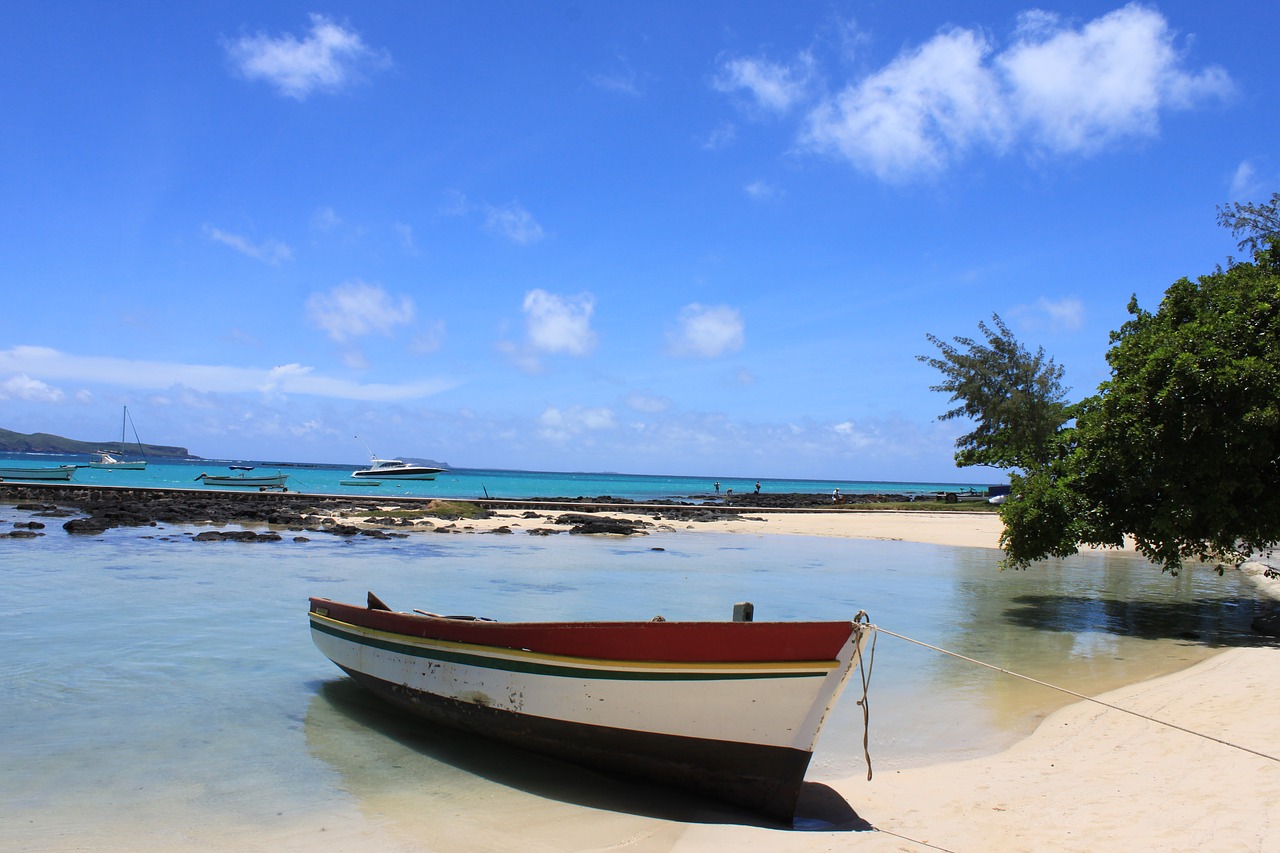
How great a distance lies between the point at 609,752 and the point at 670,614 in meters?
8.98

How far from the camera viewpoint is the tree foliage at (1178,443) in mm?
11406

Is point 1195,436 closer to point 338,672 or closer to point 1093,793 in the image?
point 1093,793

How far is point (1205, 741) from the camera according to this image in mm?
7234

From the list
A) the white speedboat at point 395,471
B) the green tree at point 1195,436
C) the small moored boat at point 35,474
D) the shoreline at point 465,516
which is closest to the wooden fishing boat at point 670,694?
the green tree at point 1195,436

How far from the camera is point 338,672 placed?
10.5 m

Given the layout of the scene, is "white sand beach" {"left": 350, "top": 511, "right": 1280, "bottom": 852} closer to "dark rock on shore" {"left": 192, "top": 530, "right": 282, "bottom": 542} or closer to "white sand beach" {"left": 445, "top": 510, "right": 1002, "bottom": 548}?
"white sand beach" {"left": 445, "top": 510, "right": 1002, "bottom": 548}

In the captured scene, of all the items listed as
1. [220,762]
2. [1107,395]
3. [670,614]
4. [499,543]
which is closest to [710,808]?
[220,762]

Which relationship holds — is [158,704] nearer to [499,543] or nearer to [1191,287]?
[1191,287]

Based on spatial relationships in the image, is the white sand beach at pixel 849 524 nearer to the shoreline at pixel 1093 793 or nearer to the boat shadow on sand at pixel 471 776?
the shoreline at pixel 1093 793

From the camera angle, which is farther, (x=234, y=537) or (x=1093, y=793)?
(x=234, y=537)

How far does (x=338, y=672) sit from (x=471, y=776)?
4.27 m

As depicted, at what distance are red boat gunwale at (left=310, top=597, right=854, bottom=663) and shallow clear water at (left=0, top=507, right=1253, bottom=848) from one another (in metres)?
1.30

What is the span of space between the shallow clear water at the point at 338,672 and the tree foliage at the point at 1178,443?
173 cm

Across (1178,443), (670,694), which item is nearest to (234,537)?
(670,694)
